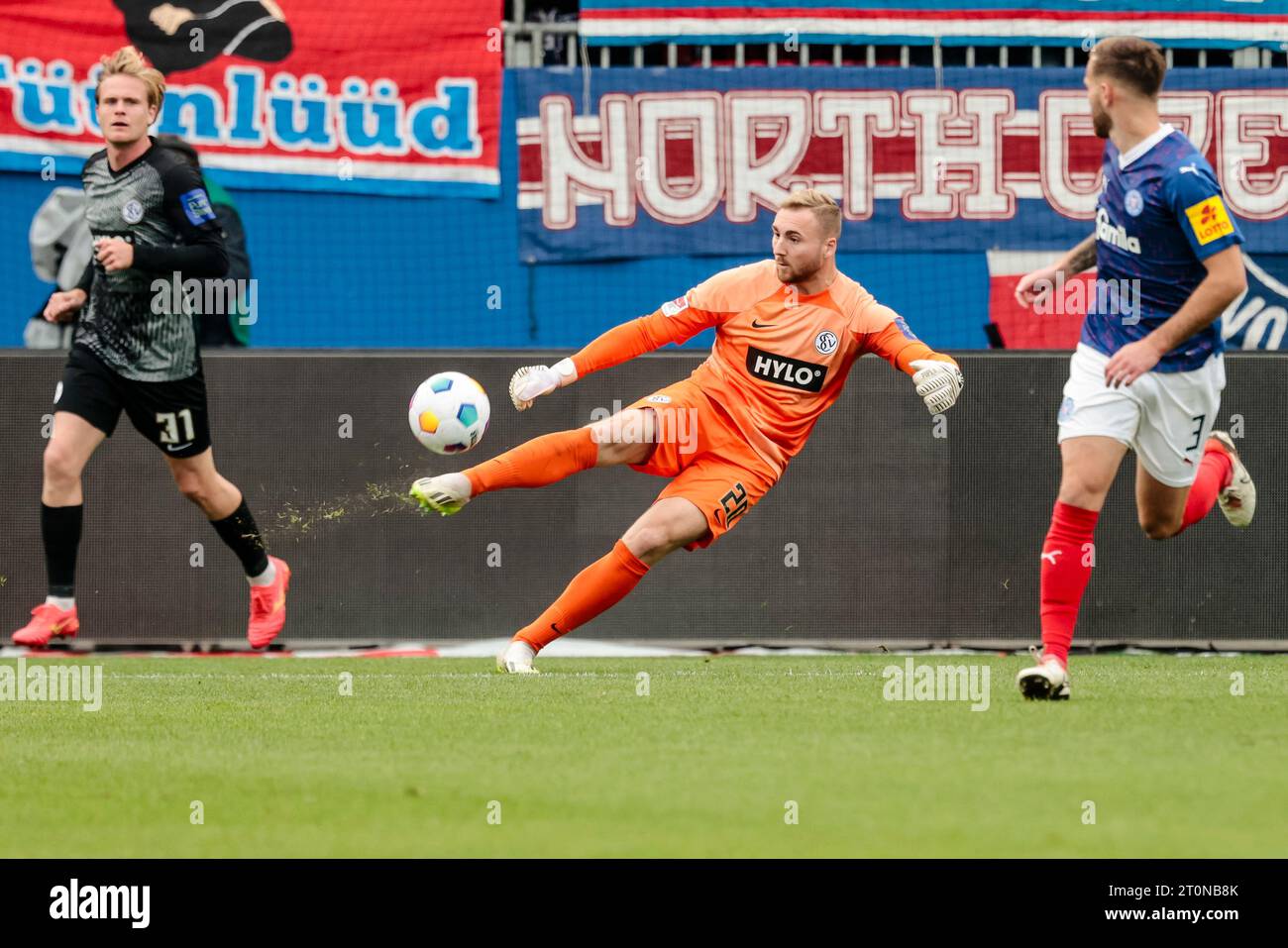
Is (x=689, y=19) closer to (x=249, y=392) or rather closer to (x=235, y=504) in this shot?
(x=249, y=392)

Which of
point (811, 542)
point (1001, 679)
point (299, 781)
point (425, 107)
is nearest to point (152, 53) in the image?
point (425, 107)

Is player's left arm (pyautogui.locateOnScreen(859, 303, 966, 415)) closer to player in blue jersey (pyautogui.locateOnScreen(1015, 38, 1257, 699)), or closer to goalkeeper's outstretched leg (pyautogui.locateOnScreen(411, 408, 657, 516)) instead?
player in blue jersey (pyautogui.locateOnScreen(1015, 38, 1257, 699))

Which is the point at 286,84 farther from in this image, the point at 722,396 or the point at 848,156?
the point at 722,396

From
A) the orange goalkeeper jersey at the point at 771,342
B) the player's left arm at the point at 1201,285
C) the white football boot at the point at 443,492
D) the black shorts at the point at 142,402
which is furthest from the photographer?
the black shorts at the point at 142,402

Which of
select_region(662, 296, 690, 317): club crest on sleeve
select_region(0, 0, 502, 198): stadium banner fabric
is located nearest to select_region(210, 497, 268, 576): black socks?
select_region(662, 296, 690, 317): club crest on sleeve

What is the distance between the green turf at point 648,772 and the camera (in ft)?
13.1

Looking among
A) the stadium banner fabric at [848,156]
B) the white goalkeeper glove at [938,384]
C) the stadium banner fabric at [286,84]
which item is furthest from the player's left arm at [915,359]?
the stadium banner fabric at [286,84]

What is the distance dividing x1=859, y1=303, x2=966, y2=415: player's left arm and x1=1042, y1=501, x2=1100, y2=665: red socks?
690 mm

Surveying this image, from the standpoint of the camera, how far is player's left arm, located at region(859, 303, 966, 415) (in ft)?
22.6

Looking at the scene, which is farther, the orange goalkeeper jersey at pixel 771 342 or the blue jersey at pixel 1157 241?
the orange goalkeeper jersey at pixel 771 342

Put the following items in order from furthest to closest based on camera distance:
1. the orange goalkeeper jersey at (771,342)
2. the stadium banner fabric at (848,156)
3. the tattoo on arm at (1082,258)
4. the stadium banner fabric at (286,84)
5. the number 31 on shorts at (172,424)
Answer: the stadium banner fabric at (848,156), the stadium banner fabric at (286,84), the number 31 on shorts at (172,424), the orange goalkeeper jersey at (771,342), the tattoo on arm at (1082,258)

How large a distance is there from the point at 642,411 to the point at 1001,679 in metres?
1.83

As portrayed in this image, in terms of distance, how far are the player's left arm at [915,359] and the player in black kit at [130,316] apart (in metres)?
2.80

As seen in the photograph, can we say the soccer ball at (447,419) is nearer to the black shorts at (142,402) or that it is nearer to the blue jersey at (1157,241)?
the black shorts at (142,402)
